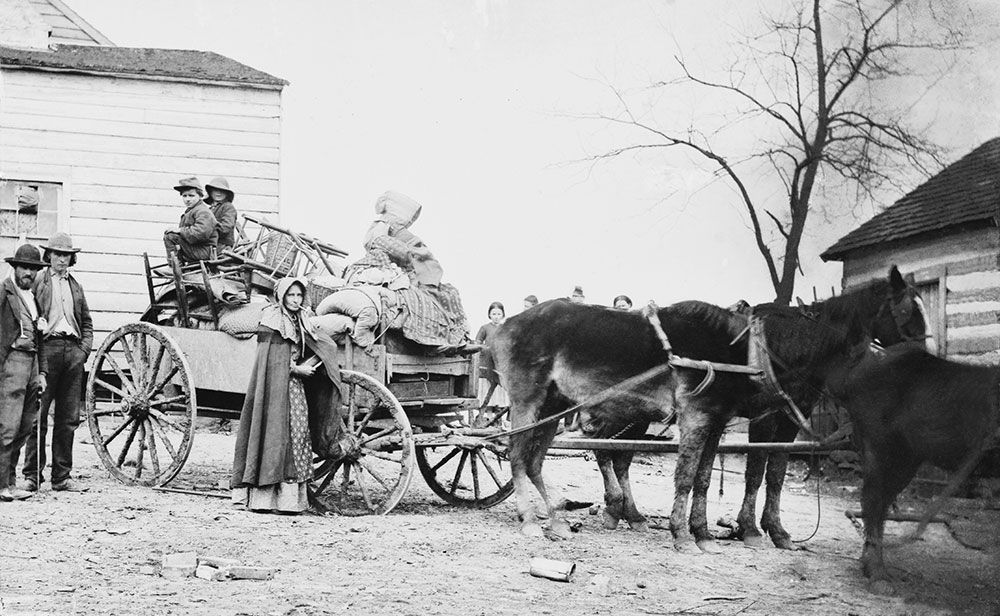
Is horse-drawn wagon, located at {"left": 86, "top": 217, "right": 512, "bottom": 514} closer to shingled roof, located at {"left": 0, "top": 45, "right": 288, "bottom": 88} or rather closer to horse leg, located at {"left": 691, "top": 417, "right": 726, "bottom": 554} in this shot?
horse leg, located at {"left": 691, "top": 417, "right": 726, "bottom": 554}

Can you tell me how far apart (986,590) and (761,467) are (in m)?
1.77

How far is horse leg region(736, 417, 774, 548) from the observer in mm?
7082

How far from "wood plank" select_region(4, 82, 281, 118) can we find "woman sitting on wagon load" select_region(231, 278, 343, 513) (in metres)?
5.20

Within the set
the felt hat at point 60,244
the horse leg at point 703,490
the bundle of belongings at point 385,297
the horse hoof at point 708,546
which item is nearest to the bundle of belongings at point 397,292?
the bundle of belongings at point 385,297

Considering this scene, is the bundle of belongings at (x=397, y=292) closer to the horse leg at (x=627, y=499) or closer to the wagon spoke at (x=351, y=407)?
the wagon spoke at (x=351, y=407)

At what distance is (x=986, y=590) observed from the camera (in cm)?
573

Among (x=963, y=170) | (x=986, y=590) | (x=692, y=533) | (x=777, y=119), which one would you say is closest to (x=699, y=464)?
(x=692, y=533)

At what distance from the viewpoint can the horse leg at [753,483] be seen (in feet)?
23.2

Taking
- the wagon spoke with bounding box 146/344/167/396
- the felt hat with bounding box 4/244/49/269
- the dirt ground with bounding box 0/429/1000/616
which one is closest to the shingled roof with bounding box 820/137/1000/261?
the dirt ground with bounding box 0/429/1000/616

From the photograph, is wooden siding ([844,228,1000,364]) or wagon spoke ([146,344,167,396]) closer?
wagon spoke ([146,344,167,396])

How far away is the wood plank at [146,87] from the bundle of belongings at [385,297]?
13.4 feet

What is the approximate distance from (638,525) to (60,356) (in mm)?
4535

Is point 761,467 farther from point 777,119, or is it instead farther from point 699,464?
point 777,119

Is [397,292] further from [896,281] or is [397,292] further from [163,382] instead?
[896,281]
